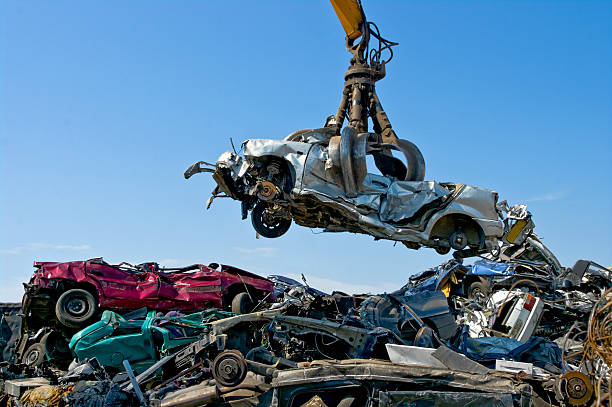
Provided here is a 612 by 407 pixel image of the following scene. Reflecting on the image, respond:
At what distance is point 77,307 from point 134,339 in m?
2.13

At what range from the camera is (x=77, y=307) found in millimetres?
11047

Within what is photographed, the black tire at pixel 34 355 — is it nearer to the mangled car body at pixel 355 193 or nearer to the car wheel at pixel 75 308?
the car wheel at pixel 75 308

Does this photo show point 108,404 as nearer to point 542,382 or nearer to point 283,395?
point 283,395

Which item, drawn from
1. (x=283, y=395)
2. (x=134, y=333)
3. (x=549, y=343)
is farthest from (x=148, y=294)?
(x=549, y=343)

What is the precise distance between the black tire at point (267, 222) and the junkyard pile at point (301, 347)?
1024mm

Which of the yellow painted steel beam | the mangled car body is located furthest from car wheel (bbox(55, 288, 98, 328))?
the yellow painted steel beam

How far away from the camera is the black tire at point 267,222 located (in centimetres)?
1066

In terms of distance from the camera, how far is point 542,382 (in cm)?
688

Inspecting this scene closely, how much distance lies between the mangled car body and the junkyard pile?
1.17 metres

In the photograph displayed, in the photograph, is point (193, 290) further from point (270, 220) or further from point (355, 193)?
point (355, 193)

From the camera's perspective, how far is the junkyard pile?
19.6ft

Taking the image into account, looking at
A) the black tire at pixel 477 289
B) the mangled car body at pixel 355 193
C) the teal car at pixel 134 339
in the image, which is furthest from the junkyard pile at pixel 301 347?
the black tire at pixel 477 289

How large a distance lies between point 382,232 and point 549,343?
10.7ft

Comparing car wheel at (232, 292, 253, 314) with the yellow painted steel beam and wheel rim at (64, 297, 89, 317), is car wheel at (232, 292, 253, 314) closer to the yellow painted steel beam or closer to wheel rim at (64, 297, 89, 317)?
wheel rim at (64, 297, 89, 317)
